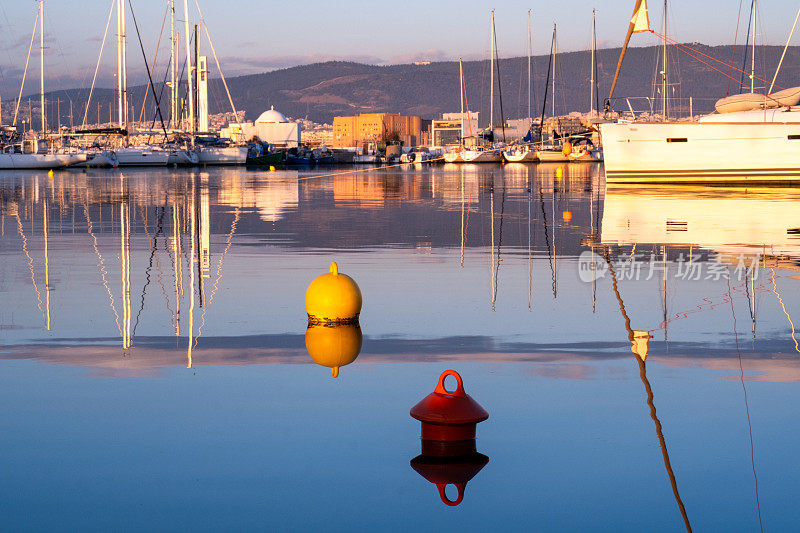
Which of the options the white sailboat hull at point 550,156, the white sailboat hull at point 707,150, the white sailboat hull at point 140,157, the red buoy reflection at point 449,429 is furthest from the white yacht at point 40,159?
the red buoy reflection at point 449,429

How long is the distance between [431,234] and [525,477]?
59.5 ft

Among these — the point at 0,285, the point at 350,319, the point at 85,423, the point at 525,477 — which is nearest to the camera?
the point at 525,477

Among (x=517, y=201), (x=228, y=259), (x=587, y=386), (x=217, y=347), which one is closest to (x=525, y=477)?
(x=587, y=386)

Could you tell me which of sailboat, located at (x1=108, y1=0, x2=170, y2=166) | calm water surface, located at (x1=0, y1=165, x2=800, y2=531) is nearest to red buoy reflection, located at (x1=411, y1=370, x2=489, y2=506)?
calm water surface, located at (x1=0, y1=165, x2=800, y2=531)

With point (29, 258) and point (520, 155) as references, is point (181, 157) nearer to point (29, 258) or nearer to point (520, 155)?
point (520, 155)

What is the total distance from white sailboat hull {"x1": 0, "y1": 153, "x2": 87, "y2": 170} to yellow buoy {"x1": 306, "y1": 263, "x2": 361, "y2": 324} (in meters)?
89.2

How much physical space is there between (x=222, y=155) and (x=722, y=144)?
Answer: 7431cm

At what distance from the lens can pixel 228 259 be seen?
19.3m

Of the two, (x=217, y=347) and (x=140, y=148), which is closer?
(x=217, y=347)

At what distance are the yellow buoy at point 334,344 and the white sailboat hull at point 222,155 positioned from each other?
321ft

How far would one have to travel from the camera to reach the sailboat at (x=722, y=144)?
1671 inches

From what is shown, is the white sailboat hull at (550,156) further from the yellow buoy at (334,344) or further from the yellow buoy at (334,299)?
the yellow buoy at (334,344)

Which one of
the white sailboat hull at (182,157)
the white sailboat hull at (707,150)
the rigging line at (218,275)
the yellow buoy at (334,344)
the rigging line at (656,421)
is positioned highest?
the white sailboat hull at (182,157)

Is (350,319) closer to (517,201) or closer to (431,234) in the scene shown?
(431,234)
